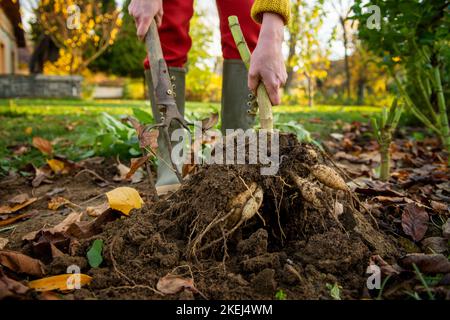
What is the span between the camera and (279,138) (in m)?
1.45

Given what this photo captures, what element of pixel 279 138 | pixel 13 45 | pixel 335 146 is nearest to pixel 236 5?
pixel 279 138

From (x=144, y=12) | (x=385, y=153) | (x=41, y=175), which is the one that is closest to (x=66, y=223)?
(x=144, y=12)

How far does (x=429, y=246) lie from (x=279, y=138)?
63cm

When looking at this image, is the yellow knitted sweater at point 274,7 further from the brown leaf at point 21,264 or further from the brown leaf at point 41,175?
the brown leaf at point 41,175

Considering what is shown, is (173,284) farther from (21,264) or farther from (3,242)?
(3,242)

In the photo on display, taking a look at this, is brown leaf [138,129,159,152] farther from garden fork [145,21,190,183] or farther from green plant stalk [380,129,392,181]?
green plant stalk [380,129,392,181]

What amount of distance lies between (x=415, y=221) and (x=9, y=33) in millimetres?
20467

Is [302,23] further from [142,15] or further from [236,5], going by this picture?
[142,15]

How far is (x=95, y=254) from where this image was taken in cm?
Answer: 129

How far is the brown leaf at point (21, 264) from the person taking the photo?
1.22 meters

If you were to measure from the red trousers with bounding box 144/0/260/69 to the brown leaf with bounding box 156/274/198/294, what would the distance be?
5.00 ft

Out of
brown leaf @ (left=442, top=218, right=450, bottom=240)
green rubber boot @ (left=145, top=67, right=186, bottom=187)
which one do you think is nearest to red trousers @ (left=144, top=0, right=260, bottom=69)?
green rubber boot @ (left=145, top=67, right=186, bottom=187)

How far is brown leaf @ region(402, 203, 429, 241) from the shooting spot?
1482 millimetres

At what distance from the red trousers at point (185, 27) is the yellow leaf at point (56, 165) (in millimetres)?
954
